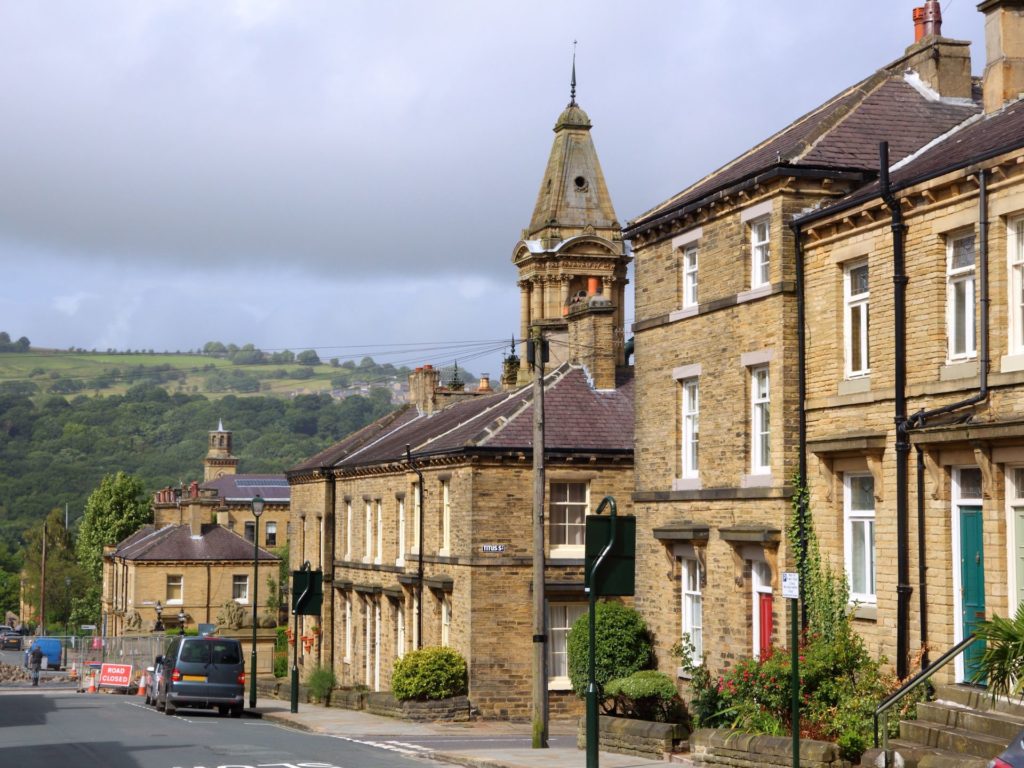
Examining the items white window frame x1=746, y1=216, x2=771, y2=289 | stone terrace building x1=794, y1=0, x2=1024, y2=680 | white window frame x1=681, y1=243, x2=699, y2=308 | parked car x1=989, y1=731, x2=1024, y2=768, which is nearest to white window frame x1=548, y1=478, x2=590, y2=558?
white window frame x1=681, y1=243, x2=699, y2=308

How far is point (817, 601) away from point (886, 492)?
250 cm

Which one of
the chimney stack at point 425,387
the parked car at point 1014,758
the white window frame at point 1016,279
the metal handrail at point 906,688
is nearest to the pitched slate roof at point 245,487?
the chimney stack at point 425,387

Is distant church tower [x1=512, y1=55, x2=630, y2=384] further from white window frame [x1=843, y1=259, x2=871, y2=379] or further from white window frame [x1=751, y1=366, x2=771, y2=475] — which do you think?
white window frame [x1=843, y1=259, x2=871, y2=379]

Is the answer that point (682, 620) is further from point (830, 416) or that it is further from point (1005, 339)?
point (1005, 339)

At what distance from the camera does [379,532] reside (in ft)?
144

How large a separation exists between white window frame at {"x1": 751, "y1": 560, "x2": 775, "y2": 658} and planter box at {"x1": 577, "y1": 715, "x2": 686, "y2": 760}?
1788 millimetres

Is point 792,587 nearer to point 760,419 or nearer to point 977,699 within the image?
point 977,699

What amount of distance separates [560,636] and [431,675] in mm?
3149

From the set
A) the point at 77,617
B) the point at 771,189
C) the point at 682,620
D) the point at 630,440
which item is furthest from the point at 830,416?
the point at 77,617

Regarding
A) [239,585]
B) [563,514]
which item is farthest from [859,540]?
[239,585]

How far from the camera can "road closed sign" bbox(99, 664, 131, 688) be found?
58.2m

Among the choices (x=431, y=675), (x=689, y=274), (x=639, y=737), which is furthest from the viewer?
(x=431, y=675)

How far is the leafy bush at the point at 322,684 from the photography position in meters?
43.1

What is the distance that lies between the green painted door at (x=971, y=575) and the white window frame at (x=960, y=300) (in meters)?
2.14
